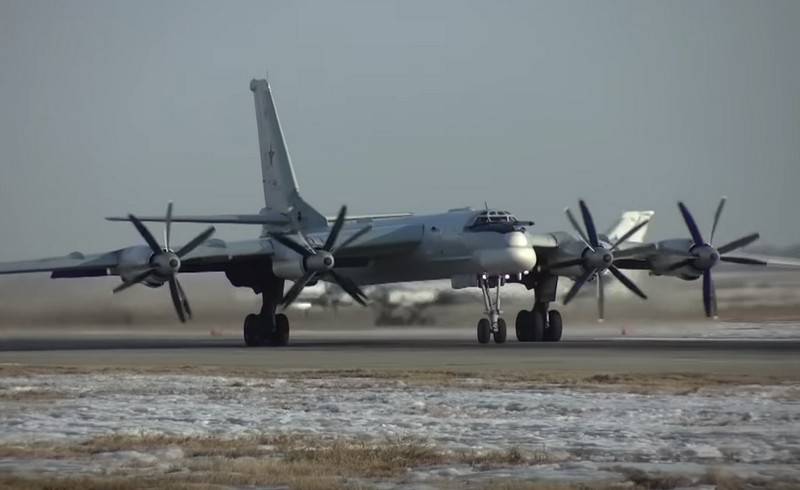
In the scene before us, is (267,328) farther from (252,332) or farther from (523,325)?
(523,325)

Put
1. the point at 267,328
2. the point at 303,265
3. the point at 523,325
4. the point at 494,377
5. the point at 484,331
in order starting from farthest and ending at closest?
the point at 267,328 < the point at 523,325 < the point at 484,331 < the point at 303,265 < the point at 494,377

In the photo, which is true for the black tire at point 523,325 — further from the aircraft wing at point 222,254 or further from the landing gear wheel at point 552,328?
the aircraft wing at point 222,254

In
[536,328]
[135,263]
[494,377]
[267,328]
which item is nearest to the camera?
[494,377]

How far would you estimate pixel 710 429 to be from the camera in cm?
1567

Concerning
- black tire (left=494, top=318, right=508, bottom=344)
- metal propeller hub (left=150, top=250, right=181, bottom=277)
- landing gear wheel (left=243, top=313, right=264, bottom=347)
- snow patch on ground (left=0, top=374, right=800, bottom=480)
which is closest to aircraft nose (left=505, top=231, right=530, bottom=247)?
black tire (left=494, top=318, right=508, bottom=344)

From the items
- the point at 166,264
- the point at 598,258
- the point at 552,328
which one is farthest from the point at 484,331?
the point at 166,264

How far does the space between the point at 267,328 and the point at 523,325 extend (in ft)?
25.9

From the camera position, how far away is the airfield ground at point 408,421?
12.2m

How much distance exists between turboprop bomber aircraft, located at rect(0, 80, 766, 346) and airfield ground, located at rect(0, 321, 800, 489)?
335 inches

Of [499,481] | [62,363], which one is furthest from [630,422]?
[62,363]

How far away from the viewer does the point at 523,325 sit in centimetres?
4331

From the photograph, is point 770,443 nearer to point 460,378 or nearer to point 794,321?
point 460,378

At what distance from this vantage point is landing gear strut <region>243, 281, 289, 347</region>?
44469mm

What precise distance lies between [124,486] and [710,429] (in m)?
6.95
